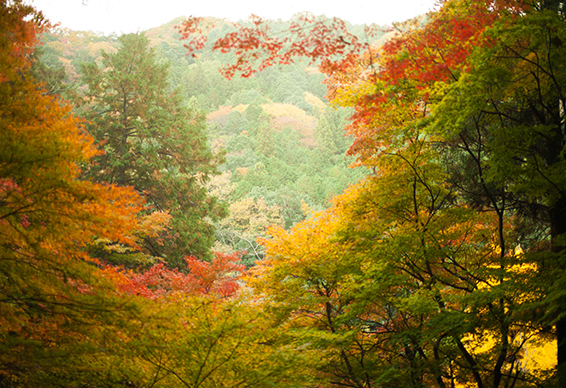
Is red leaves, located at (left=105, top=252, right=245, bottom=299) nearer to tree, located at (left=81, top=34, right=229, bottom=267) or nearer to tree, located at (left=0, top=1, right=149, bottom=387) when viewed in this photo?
tree, located at (left=81, top=34, right=229, bottom=267)

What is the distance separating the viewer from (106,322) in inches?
125

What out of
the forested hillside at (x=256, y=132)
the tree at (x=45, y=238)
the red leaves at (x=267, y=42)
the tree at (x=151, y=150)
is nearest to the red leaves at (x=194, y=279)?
the tree at (x=151, y=150)

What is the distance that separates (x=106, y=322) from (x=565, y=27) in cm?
497

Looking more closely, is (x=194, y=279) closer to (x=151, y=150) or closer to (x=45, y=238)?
(x=151, y=150)

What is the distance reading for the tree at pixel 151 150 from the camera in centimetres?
1219

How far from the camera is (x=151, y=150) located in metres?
12.3

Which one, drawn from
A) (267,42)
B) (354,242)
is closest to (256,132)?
(354,242)

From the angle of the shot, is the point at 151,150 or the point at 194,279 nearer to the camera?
the point at 194,279

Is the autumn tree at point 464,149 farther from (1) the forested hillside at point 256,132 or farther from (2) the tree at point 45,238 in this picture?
(1) the forested hillside at point 256,132

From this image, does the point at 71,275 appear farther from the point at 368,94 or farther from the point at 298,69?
the point at 298,69

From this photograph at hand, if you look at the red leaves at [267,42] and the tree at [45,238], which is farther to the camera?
the red leaves at [267,42]

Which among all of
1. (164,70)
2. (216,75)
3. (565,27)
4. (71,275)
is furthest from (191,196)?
(216,75)

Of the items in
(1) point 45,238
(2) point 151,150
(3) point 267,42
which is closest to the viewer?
(1) point 45,238

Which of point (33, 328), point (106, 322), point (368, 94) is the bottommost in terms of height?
point (33, 328)
